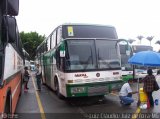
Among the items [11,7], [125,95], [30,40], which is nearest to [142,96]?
[125,95]

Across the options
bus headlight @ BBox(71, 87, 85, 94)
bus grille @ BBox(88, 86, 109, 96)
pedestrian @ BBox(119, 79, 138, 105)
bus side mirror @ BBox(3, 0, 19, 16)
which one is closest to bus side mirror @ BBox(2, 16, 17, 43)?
bus side mirror @ BBox(3, 0, 19, 16)

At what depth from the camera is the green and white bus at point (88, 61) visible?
1177 centimetres

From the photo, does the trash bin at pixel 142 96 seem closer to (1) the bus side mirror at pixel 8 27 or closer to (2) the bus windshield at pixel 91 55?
(2) the bus windshield at pixel 91 55

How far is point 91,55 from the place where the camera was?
12133 millimetres

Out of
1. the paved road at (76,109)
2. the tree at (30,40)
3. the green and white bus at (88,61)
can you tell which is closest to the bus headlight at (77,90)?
the green and white bus at (88,61)

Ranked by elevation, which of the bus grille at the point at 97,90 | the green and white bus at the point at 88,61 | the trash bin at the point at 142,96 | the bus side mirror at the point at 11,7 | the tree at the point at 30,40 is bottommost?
the trash bin at the point at 142,96

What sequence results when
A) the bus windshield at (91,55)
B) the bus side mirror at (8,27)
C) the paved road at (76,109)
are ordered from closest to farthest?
the bus side mirror at (8,27) → the paved road at (76,109) → the bus windshield at (91,55)

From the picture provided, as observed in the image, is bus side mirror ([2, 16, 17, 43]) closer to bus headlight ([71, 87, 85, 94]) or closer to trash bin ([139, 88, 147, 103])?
bus headlight ([71, 87, 85, 94])

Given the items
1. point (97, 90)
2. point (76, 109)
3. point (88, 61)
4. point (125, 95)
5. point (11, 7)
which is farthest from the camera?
point (88, 61)

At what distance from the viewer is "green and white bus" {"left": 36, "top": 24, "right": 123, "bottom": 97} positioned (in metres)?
11.8

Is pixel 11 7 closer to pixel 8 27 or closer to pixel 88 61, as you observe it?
pixel 8 27

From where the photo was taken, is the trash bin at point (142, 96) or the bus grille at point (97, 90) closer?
the trash bin at point (142, 96)

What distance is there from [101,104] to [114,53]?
216cm

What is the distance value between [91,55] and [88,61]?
276 millimetres
